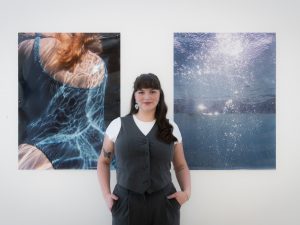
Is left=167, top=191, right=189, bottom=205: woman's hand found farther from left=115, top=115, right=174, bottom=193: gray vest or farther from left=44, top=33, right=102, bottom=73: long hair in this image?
left=44, top=33, right=102, bottom=73: long hair

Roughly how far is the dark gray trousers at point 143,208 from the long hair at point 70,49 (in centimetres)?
99

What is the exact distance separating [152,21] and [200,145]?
0.97m

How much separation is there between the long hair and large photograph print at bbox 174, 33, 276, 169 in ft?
1.98

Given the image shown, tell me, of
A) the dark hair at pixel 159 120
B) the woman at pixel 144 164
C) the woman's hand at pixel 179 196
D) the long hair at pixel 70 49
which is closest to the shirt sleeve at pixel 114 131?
the woman at pixel 144 164

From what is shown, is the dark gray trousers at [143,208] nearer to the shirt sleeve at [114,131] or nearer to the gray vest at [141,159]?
the gray vest at [141,159]

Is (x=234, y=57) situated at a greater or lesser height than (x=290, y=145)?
greater

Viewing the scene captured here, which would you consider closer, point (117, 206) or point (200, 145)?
point (117, 206)

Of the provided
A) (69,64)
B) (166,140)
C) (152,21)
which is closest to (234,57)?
(152,21)

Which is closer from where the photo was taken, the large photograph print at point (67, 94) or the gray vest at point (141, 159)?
the gray vest at point (141, 159)

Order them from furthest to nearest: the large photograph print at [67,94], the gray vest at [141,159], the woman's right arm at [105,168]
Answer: the large photograph print at [67,94]
the woman's right arm at [105,168]
the gray vest at [141,159]

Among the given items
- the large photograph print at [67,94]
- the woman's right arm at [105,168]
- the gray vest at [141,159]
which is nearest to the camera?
the gray vest at [141,159]

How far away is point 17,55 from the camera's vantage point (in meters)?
2.10

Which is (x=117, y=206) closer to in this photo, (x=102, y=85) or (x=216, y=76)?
(x=102, y=85)

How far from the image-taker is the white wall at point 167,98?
82.3 inches
